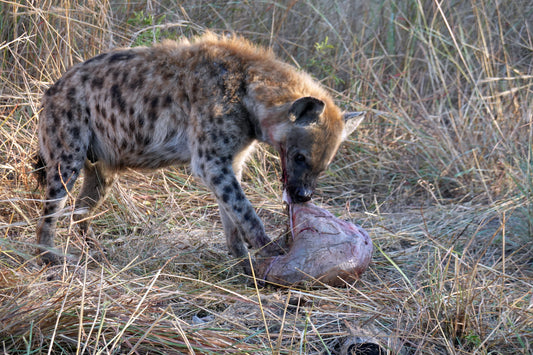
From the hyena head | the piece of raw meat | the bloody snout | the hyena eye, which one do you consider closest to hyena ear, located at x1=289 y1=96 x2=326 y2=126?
the hyena head

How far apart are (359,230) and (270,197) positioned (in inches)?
50.8

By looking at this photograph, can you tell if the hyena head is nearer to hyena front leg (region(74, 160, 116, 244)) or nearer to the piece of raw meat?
the piece of raw meat

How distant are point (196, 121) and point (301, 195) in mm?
571

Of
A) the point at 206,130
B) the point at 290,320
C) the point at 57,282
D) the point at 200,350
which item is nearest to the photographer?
the point at 200,350

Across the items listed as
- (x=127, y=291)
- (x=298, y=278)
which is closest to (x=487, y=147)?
(x=298, y=278)

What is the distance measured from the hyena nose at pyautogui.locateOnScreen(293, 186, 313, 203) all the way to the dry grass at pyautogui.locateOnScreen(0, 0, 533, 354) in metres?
0.38

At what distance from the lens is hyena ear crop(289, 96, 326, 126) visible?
281 centimetres

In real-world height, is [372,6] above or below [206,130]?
below

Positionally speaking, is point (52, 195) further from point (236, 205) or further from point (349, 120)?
point (349, 120)

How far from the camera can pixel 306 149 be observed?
9.66 feet

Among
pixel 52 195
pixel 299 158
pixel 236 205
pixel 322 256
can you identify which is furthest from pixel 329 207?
pixel 52 195

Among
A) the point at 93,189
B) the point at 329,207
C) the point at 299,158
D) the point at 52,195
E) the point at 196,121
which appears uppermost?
the point at 196,121

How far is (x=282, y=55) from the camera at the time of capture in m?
5.10

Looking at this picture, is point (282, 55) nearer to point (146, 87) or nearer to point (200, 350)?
point (146, 87)
